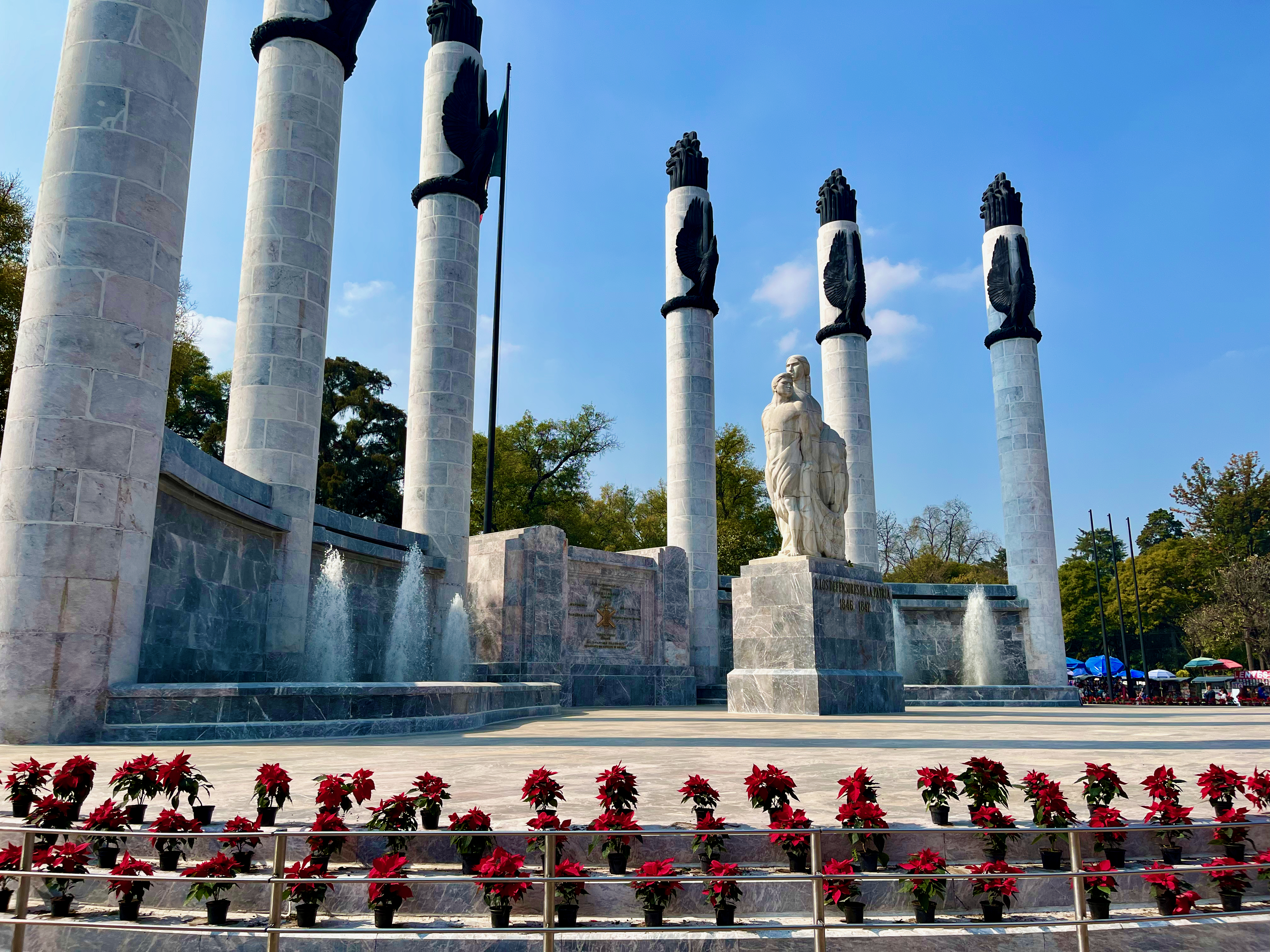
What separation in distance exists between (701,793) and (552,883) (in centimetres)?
→ 135

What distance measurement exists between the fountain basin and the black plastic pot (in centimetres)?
562

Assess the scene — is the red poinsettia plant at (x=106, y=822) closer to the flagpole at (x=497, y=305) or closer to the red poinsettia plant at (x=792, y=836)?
the red poinsettia plant at (x=792, y=836)

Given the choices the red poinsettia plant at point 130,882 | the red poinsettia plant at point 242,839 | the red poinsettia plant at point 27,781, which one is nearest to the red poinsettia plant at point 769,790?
the red poinsettia plant at point 242,839

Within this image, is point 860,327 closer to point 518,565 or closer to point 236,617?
point 518,565

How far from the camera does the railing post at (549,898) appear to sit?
3.41m

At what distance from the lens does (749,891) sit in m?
4.32

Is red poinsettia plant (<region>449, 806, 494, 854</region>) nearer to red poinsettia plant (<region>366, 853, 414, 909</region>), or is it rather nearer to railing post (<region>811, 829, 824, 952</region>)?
red poinsettia plant (<region>366, 853, 414, 909</region>)

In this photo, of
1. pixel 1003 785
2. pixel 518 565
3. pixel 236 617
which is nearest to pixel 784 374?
pixel 518 565

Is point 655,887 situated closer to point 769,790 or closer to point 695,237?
point 769,790

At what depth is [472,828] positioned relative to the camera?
4168 mm

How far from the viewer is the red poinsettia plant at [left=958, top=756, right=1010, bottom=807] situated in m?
4.91

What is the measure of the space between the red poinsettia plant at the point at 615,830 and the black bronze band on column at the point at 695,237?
914 inches

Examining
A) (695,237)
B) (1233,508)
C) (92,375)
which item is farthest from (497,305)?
(1233,508)

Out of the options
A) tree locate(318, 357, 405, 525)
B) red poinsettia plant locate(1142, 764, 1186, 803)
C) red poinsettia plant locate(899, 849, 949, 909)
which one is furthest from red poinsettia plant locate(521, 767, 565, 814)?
tree locate(318, 357, 405, 525)
